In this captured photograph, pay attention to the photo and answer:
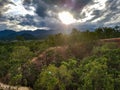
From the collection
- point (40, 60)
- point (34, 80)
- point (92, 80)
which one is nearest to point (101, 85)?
point (92, 80)

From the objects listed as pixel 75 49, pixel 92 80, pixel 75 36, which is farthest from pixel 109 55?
pixel 75 36

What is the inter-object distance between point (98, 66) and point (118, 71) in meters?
6.85

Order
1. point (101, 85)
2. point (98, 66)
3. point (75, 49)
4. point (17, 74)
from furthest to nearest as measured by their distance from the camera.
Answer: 1. point (75, 49)
2. point (17, 74)
3. point (98, 66)
4. point (101, 85)

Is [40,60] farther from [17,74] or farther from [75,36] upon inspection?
[75,36]

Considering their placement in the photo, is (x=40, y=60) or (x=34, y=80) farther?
(x=40, y=60)

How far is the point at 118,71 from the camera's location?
6675cm

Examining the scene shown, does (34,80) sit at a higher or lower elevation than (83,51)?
lower

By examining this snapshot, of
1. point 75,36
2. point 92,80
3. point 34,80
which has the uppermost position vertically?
point 75,36

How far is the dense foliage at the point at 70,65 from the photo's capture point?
61619mm

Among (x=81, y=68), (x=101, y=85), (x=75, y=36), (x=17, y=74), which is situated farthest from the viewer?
(x=75, y=36)

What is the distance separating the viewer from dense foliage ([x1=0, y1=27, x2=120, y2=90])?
202 feet

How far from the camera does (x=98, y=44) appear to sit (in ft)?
323

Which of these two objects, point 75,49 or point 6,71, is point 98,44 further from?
point 6,71

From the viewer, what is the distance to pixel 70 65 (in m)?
77.2
